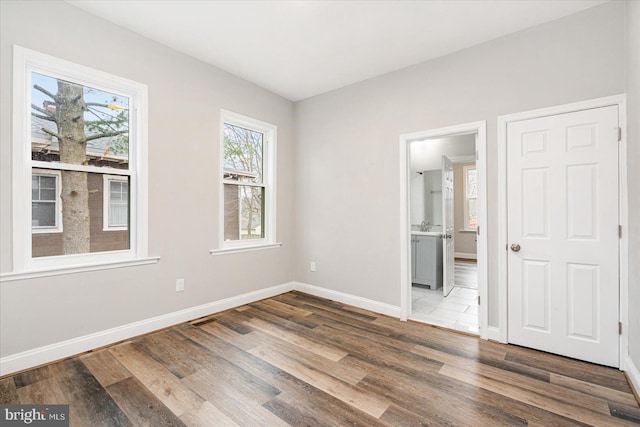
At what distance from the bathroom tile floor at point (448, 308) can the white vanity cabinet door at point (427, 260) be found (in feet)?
0.48

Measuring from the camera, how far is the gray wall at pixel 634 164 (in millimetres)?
1987

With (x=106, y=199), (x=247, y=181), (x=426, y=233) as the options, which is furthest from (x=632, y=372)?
(x=106, y=199)

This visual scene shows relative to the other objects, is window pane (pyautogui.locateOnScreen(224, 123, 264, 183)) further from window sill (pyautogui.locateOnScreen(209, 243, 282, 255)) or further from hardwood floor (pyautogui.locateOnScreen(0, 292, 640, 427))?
hardwood floor (pyautogui.locateOnScreen(0, 292, 640, 427))

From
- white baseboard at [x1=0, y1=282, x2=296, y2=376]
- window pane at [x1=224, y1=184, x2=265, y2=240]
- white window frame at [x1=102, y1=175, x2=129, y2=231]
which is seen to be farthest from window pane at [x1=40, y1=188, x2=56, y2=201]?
window pane at [x1=224, y1=184, x2=265, y2=240]

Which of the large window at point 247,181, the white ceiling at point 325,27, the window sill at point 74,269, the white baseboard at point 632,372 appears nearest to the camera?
the white baseboard at point 632,372

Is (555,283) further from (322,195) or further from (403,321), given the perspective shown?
(322,195)

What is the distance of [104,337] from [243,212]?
1986 millimetres

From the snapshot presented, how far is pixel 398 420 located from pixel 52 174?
3.21 m

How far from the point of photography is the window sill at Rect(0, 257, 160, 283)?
85.4 inches

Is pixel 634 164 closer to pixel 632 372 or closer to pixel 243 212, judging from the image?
pixel 632 372

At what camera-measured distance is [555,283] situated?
8.28ft

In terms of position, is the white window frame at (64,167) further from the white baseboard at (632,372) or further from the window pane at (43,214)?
the white baseboard at (632,372)

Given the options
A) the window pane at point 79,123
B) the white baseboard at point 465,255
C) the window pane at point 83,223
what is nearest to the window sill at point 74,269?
the window pane at point 83,223

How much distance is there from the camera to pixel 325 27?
8.84ft
